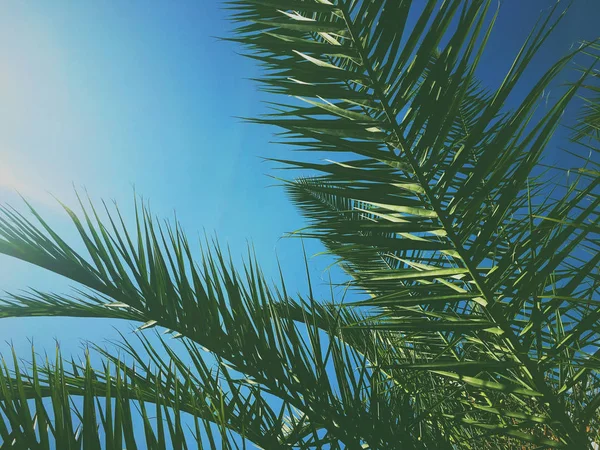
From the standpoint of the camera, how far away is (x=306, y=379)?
0.95 m

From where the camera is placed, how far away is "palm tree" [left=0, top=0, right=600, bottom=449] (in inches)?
24.0

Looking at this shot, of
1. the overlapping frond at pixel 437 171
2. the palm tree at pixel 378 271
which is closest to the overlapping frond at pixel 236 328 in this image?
the palm tree at pixel 378 271

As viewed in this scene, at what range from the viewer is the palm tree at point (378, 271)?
610mm

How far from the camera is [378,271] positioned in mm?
871

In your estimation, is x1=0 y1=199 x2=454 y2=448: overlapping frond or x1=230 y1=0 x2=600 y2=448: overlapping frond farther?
x1=0 y1=199 x2=454 y2=448: overlapping frond

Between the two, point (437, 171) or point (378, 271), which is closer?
point (437, 171)

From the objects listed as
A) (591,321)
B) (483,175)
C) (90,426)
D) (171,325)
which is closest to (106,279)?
(171,325)

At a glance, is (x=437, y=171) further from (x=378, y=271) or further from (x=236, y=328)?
(x=236, y=328)

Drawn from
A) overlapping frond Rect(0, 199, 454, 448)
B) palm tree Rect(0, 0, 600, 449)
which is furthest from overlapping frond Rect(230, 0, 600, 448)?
overlapping frond Rect(0, 199, 454, 448)

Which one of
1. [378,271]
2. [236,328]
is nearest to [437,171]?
[378,271]

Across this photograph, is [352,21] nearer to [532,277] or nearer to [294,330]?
[532,277]

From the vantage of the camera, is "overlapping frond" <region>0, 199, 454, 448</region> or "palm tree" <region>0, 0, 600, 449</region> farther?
"overlapping frond" <region>0, 199, 454, 448</region>

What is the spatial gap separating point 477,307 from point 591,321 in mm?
243

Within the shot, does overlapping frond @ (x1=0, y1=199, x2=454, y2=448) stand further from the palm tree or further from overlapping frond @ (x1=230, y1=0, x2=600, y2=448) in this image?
overlapping frond @ (x1=230, y1=0, x2=600, y2=448)
